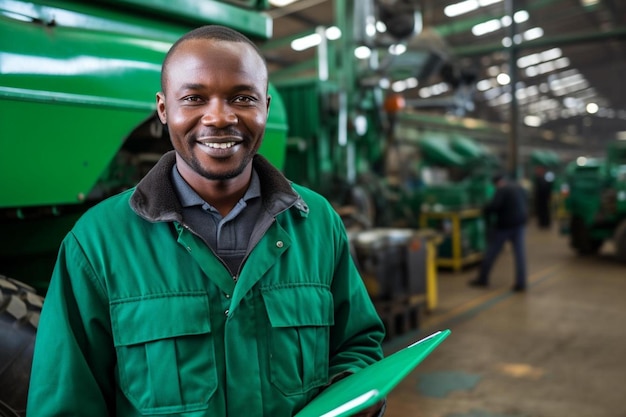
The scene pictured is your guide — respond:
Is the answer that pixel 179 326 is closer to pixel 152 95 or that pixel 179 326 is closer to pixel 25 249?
pixel 152 95

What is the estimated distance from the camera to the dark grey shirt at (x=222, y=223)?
4.29 feet

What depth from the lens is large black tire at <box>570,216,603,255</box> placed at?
A: 10.2m

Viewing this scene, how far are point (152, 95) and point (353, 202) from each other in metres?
4.17

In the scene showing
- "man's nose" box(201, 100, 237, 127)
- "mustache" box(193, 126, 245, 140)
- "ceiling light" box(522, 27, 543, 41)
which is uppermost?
"ceiling light" box(522, 27, 543, 41)

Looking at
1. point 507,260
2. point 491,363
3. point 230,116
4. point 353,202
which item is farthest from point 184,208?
point 507,260

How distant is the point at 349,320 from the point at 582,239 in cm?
1004

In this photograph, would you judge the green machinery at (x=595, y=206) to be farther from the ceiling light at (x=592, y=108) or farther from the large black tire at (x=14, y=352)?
the ceiling light at (x=592, y=108)

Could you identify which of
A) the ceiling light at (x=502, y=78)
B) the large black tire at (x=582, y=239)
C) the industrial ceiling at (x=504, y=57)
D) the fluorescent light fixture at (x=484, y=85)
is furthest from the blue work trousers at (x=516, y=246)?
the fluorescent light fixture at (x=484, y=85)

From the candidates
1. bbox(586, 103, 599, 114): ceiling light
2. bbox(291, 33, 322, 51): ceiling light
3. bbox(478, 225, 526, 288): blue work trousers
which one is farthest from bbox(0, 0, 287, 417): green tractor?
bbox(586, 103, 599, 114): ceiling light

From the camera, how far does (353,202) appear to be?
6.58 meters

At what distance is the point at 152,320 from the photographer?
3.92 feet

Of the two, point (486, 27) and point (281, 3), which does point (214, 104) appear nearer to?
point (281, 3)

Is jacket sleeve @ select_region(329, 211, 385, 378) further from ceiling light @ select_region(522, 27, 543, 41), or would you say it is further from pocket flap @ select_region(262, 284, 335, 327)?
ceiling light @ select_region(522, 27, 543, 41)

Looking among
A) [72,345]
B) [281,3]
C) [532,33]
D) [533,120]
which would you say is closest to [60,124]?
[72,345]
